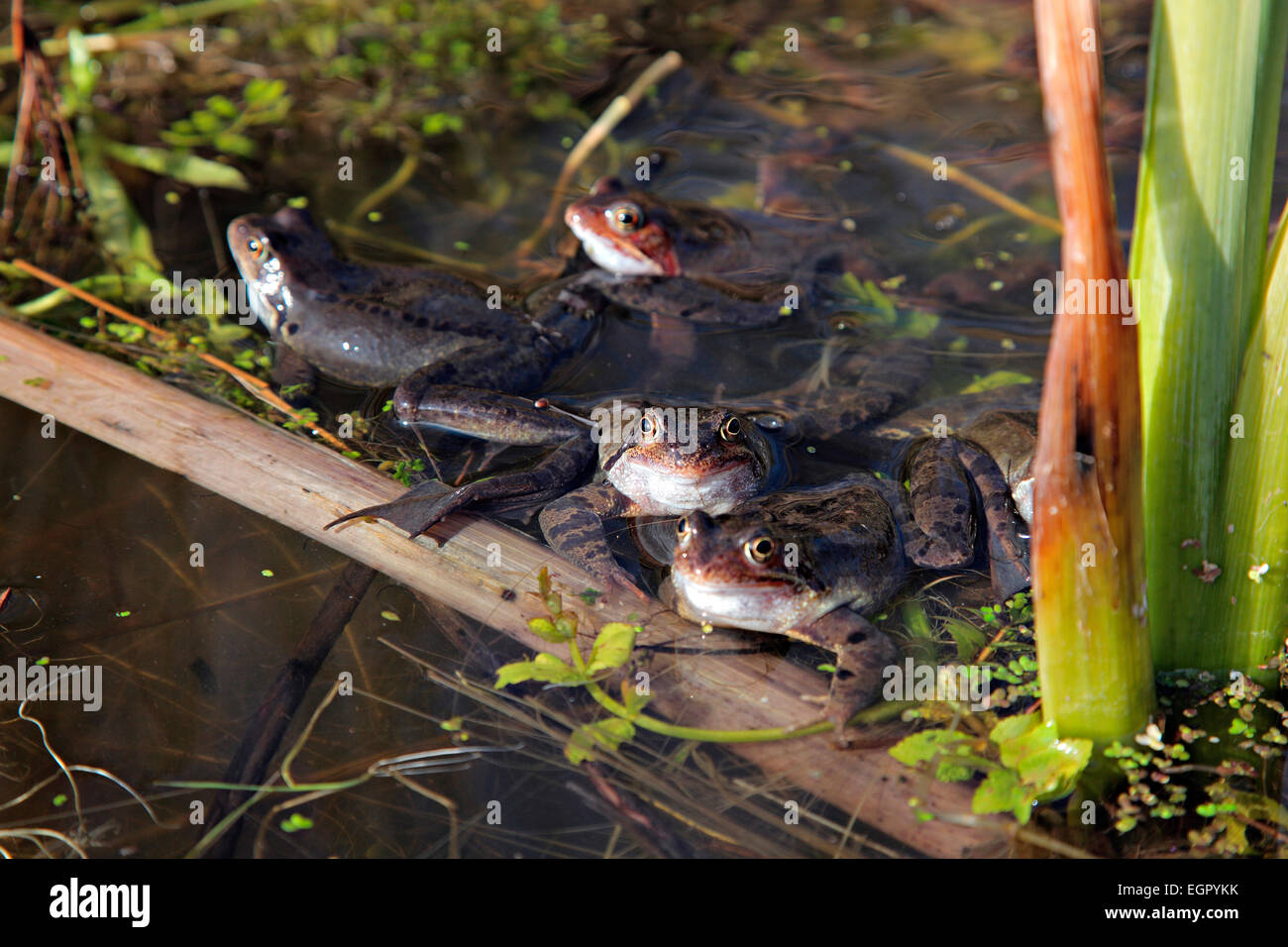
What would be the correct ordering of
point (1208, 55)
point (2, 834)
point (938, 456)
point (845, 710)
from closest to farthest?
point (1208, 55), point (2, 834), point (845, 710), point (938, 456)

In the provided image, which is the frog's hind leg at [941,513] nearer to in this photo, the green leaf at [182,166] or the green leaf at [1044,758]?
the green leaf at [1044,758]

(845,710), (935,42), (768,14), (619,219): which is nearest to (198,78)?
(619,219)

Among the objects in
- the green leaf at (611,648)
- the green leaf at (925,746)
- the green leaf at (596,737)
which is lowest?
the green leaf at (596,737)

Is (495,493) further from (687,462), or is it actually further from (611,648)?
(611,648)

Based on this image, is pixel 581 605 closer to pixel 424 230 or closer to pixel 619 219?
pixel 619 219

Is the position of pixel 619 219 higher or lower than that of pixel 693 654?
higher

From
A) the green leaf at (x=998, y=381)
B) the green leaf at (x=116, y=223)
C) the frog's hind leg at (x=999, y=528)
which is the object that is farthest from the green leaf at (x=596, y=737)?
the green leaf at (x=116, y=223)
